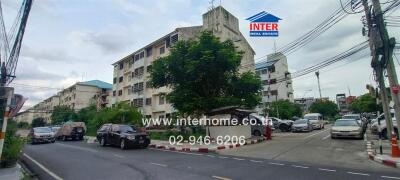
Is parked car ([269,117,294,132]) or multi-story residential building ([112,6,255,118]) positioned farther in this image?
multi-story residential building ([112,6,255,118])

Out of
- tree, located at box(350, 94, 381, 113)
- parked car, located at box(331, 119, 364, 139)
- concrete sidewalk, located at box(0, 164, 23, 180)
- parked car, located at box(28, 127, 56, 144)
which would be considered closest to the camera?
concrete sidewalk, located at box(0, 164, 23, 180)

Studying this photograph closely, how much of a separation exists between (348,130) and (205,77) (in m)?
11.2

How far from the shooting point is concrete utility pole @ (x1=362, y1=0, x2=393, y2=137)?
12461mm

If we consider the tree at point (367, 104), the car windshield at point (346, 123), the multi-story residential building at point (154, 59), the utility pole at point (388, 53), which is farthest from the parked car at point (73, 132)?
the tree at point (367, 104)

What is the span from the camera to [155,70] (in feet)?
76.2

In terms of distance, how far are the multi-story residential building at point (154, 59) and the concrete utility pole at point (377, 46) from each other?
22766 millimetres

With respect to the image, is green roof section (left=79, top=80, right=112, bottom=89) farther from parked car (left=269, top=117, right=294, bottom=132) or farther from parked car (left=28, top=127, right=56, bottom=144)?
parked car (left=269, top=117, right=294, bottom=132)

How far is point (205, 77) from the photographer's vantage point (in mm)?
21672

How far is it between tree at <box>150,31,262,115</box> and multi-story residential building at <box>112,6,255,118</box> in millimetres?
11838

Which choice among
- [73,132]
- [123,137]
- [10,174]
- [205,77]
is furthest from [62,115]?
[10,174]

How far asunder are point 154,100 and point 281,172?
37453 mm

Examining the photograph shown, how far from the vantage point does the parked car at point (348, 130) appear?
61.4 feet

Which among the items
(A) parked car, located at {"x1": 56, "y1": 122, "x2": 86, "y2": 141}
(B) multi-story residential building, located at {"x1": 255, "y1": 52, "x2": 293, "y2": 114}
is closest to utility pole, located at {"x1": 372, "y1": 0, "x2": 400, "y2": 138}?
(A) parked car, located at {"x1": 56, "y1": 122, "x2": 86, "y2": 141}

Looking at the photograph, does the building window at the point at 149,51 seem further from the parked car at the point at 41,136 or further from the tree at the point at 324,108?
the tree at the point at 324,108
